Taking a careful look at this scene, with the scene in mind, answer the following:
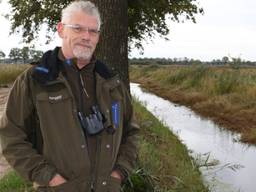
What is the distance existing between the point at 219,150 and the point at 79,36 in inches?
368

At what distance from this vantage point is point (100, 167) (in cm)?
295

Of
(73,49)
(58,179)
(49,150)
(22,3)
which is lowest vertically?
(58,179)

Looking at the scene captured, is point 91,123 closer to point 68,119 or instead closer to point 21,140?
point 68,119

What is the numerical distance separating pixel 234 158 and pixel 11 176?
639cm

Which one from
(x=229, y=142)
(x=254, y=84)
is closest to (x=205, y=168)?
(x=229, y=142)

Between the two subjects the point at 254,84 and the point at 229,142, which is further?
the point at 254,84

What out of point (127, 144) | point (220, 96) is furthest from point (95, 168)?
point (220, 96)

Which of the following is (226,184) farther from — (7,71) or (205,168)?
(7,71)

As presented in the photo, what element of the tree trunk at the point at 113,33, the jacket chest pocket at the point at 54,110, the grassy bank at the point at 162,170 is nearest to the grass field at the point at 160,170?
the grassy bank at the point at 162,170

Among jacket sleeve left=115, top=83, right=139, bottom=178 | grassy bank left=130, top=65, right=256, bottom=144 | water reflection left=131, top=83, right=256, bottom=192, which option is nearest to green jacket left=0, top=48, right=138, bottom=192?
jacket sleeve left=115, top=83, right=139, bottom=178

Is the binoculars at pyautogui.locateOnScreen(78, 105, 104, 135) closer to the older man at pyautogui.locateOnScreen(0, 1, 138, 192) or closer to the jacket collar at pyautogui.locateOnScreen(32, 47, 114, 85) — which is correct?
the older man at pyautogui.locateOnScreen(0, 1, 138, 192)

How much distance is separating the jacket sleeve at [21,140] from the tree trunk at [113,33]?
2.96 m

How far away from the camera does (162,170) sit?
721cm

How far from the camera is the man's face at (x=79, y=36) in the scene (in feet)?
9.78
